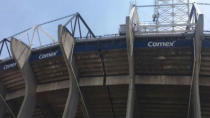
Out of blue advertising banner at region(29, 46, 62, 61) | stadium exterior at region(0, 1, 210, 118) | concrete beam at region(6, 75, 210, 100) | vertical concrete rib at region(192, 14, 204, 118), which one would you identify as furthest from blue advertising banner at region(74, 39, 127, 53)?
vertical concrete rib at region(192, 14, 204, 118)

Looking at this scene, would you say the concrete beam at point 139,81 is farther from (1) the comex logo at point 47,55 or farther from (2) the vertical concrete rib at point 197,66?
(1) the comex logo at point 47,55

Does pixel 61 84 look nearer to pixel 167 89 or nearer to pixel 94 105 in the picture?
pixel 94 105

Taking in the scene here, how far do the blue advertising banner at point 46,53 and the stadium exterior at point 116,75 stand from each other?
7cm

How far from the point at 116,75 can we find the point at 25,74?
841 centimetres

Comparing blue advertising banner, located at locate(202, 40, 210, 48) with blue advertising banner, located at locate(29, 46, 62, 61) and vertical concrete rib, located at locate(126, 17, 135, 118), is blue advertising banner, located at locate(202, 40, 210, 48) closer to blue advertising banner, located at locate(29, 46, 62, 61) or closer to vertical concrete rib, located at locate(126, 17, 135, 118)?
vertical concrete rib, located at locate(126, 17, 135, 118)

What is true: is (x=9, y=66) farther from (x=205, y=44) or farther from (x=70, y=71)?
(x=205, y=44)

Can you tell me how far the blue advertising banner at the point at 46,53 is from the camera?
95.7 feet

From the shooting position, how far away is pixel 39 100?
32094 millimetres

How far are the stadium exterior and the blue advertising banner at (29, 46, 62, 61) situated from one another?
0.07m

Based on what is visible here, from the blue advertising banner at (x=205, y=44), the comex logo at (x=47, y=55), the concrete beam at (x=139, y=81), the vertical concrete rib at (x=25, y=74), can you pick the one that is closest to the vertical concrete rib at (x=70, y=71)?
the concrete beam at (x=139, y=81)

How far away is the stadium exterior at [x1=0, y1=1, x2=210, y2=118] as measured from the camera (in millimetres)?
26547

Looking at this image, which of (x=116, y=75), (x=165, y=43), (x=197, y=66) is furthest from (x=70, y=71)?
(x=197, y=66)

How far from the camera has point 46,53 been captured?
29766 millimetres

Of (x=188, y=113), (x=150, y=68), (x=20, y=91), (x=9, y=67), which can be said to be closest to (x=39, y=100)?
(x=20, y=91)
